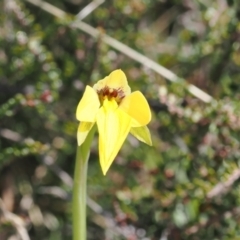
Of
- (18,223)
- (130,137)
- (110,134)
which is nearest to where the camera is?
(110,134)

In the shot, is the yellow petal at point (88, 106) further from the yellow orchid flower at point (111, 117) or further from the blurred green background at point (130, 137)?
the blurred green background at point (130, 137)

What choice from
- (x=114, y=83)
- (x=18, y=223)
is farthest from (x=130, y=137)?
(x=114, y=83)

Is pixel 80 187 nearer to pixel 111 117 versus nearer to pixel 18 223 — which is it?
pixel 111 117

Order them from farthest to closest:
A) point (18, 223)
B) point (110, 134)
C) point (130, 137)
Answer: point (130, 137), point (18, 223), point (110, 134)

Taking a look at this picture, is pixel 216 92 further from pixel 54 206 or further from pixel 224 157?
pixel 54 206

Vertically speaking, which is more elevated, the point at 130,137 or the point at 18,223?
the point at 130,137

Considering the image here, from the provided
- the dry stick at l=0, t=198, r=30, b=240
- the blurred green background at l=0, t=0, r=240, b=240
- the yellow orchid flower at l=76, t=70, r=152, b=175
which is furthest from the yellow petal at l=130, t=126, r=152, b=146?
the dry stick at l=0, t=198, r=30, b=240
